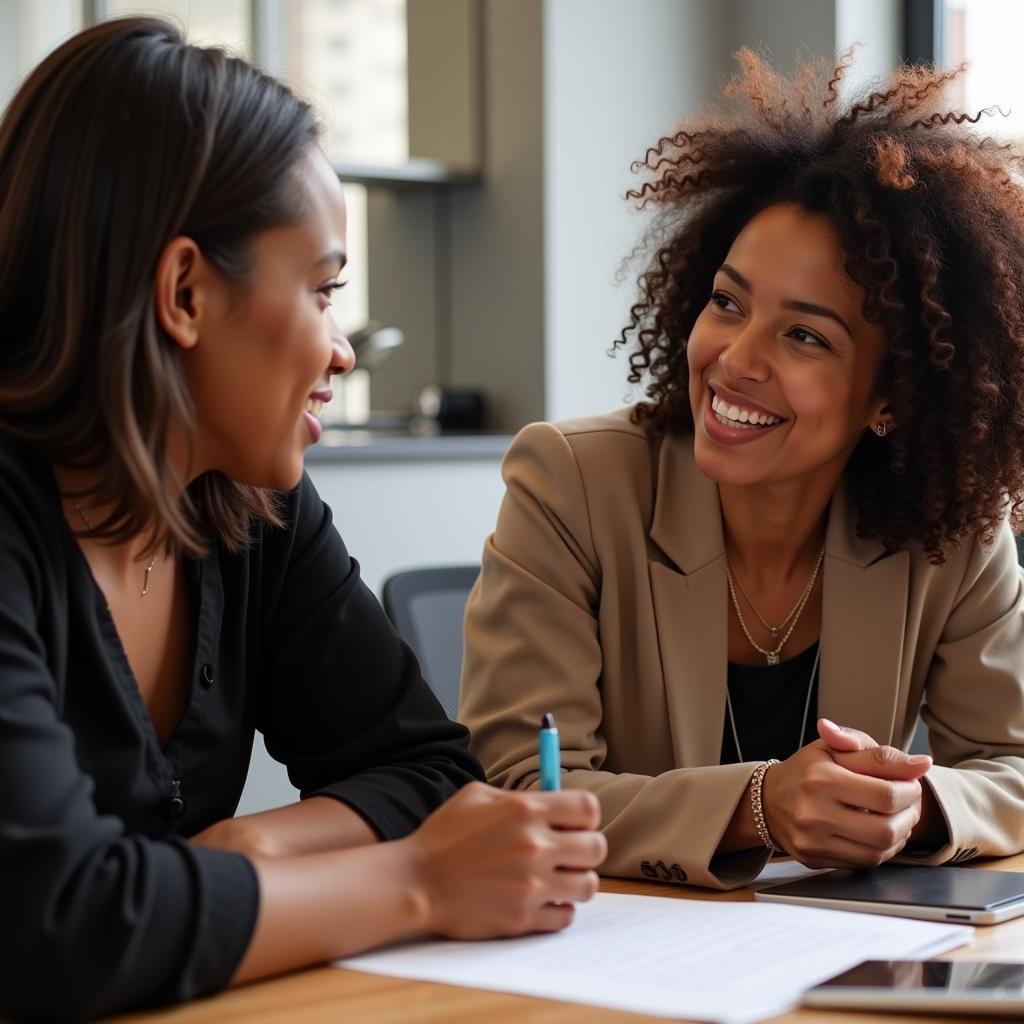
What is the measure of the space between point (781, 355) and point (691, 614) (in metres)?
0.29

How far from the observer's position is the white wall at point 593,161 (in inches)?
136

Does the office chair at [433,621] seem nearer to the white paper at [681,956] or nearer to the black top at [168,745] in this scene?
the black top at [168,745]

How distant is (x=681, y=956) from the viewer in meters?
1.02

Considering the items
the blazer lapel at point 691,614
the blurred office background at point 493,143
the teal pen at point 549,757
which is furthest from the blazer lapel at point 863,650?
the blurred office background at point 493,143

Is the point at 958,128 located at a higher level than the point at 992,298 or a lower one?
higher

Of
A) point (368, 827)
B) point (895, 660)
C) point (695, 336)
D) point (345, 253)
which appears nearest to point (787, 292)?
point (695, 336)

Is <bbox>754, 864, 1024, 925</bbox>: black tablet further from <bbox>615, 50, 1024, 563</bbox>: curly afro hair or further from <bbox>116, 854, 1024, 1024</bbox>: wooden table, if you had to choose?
<bbox>615, 50, 1024, 563</bbox>: curly afro hair

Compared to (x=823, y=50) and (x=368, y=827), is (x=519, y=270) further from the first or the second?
(x=368, y=827)

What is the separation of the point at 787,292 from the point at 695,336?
112 millimetres

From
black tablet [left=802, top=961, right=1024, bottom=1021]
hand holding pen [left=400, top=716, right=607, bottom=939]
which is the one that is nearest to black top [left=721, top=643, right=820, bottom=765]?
hand holding pen [left=400, top=716, right=607, bottom=939]

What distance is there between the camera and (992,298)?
1.65 meters

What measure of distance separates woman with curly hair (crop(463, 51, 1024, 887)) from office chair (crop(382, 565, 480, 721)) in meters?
0.21

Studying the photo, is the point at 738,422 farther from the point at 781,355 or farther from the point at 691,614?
the point at 691,614

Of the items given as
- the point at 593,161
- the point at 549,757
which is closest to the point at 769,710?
the point at 549,757
